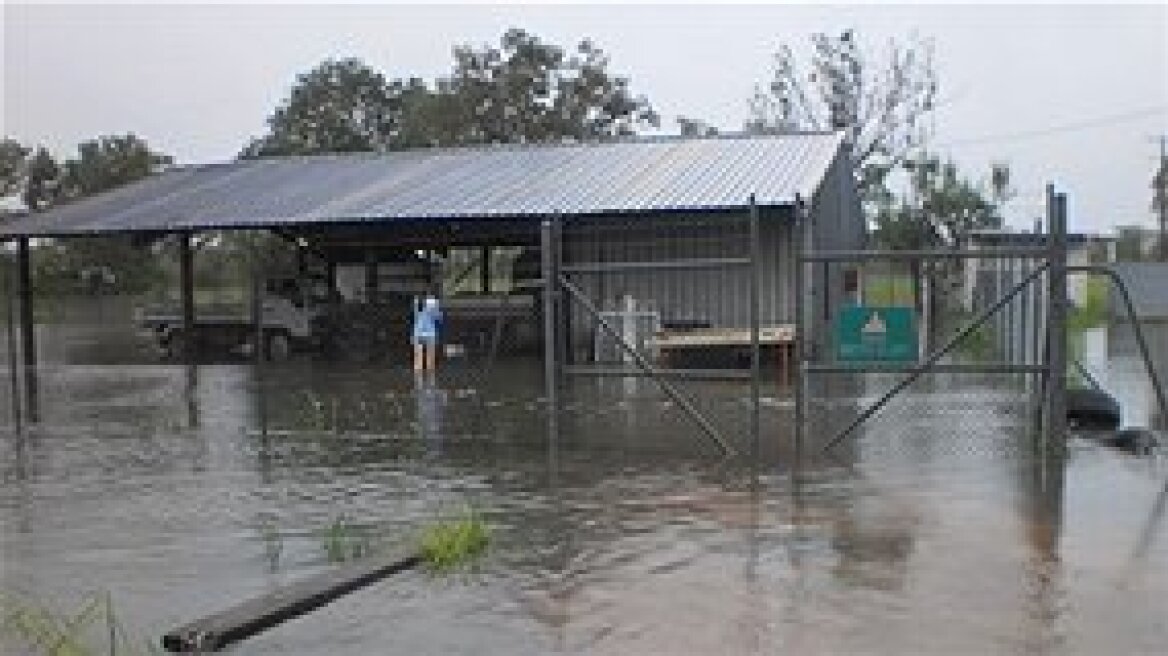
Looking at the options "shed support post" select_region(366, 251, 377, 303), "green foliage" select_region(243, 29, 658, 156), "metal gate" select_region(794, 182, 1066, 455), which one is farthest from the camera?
"green foliage" select_region(243, 29, 658, 156)

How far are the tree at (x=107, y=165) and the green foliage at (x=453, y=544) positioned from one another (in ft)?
200

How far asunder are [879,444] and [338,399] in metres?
9.42

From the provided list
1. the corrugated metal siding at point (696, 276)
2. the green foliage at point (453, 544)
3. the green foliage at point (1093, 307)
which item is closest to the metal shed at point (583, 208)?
the corrugated metal siding at point (696, 276)

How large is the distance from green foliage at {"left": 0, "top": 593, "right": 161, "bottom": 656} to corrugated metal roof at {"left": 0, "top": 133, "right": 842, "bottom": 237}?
18044mm

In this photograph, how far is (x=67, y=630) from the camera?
22.6ft

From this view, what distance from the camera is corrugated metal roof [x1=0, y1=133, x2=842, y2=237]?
26609 mm

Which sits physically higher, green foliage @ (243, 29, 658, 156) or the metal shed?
green foliage @ (243, 29, 658, 156)

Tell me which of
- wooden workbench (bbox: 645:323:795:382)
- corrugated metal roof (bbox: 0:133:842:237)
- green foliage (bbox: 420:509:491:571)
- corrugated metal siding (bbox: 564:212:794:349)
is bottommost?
green foliage (bbox: 420:509:491:571)

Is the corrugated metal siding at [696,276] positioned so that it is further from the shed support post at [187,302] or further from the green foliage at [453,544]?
the green foliage at [453,544]

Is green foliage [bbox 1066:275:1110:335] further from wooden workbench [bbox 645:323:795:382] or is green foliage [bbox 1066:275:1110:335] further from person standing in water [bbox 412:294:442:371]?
person standing in water [bbox 412:294:442:371]

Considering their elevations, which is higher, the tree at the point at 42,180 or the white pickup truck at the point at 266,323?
the tree at the point at 42,180

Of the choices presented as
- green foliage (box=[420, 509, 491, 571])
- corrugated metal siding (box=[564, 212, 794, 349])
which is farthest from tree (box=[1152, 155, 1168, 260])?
green foliage (box=[420, 509, 491, 571])

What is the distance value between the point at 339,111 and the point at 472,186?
41.0 m

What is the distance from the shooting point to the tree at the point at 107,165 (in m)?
67.1
